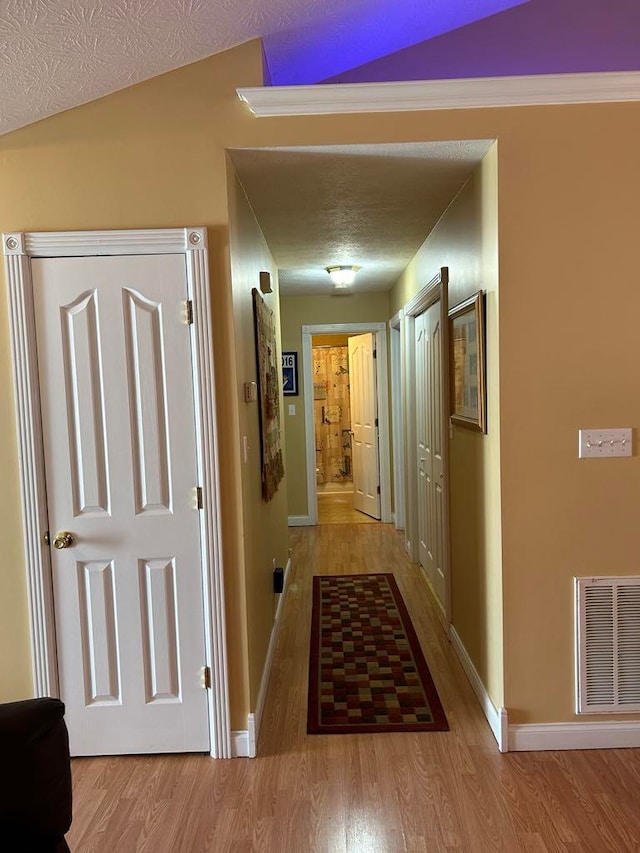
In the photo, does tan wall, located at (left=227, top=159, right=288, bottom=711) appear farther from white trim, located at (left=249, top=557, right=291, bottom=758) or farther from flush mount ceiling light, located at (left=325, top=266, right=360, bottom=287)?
flush mount ceiling light, located at (left=325, top=266, right=360, bottom=287)

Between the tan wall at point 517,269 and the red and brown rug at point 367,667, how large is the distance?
48 cm

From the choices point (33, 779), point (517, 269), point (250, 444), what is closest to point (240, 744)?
point (250, 444)

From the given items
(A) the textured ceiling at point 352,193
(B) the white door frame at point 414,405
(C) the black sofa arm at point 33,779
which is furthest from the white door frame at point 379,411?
(C) the black sofa arm at point 33,779

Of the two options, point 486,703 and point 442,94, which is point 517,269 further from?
point 486,703

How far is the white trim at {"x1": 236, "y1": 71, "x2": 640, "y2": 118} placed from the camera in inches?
85.2

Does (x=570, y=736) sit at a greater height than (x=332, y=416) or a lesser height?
lesser

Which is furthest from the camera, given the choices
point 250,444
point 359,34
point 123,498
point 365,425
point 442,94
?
point 365,425

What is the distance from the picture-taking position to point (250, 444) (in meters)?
2.64

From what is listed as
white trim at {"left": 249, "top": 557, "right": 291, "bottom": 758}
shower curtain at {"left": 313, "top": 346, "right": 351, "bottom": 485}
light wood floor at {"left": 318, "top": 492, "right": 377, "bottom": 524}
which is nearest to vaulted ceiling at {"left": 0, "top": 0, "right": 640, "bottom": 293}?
white trim at {"left": 249, "top": 557, "right": 291, "bottom": 758}

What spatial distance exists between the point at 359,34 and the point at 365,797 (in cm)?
297

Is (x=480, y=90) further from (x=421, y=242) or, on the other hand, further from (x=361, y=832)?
(x=361, y=832)

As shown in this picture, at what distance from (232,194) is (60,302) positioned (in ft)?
2.59

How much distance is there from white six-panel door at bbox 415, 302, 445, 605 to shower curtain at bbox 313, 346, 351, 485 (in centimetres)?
403

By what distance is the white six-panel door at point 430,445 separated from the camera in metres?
3.62
